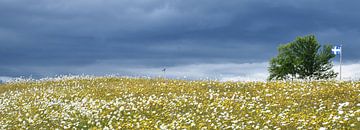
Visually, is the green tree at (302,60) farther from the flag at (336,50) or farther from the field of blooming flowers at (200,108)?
the field of blooming flowers at (200,108)

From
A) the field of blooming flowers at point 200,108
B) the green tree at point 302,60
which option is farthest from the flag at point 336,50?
the field of blooming flowers at point 200,108

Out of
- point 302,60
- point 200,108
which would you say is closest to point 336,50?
point 302,60

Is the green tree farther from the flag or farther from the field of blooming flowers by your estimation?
the field of blooming flowers

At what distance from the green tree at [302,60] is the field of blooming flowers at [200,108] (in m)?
35.1

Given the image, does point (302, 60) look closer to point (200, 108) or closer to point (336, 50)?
point (336, 50)

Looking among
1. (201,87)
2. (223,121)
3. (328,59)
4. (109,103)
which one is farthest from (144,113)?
(328,59)

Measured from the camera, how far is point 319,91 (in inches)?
767

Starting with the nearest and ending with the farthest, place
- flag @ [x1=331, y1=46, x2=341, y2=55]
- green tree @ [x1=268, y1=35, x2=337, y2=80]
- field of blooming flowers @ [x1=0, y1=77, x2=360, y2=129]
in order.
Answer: field of blooming flowers @ [x1=0, y1=77, x2=360, y2=129] → flag @ [x1=331, y1=46, x2=341, y2=55] → green tree @ [x1=268, y1=35, x2=337, y2=80]

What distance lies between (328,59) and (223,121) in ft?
158

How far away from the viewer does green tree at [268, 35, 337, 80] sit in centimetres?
5900

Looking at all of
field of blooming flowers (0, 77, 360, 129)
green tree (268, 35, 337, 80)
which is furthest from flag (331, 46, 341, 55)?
field of blooming flowers (0, 77, 360, 129)

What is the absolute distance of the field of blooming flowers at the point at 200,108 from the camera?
14.9 m

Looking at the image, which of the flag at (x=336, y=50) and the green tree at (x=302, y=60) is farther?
the green tree at (x=302, y=60)

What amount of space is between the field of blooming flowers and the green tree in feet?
115
